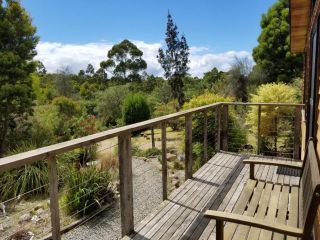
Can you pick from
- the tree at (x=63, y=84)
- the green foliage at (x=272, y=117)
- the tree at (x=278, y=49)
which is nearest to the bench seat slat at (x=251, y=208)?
the green foliage at (x=272, y=117)

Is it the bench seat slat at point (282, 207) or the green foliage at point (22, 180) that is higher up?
the bench seat slat at point (282, 207)

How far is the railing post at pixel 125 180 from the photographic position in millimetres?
2395

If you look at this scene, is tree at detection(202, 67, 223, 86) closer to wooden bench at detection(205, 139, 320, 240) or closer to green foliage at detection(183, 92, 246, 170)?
green foliage at detection(183, 92, 246, 170)

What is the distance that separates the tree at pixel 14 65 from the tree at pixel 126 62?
2096cm

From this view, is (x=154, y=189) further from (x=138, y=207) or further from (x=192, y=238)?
(x=192, y=238)

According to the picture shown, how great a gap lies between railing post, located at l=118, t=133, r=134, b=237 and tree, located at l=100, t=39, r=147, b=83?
29243 mm

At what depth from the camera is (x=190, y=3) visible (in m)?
13.2

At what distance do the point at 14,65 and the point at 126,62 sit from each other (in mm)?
21934

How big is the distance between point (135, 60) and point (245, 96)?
18742 mm

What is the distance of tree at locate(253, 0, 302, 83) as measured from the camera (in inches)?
642

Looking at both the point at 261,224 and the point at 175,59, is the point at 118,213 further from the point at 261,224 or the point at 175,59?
the point at 175,59

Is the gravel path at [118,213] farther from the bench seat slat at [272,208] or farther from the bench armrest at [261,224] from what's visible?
the bench armrest at [261,224]

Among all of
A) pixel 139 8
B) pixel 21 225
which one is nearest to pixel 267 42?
pixel 139 8

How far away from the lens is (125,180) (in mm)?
2436
